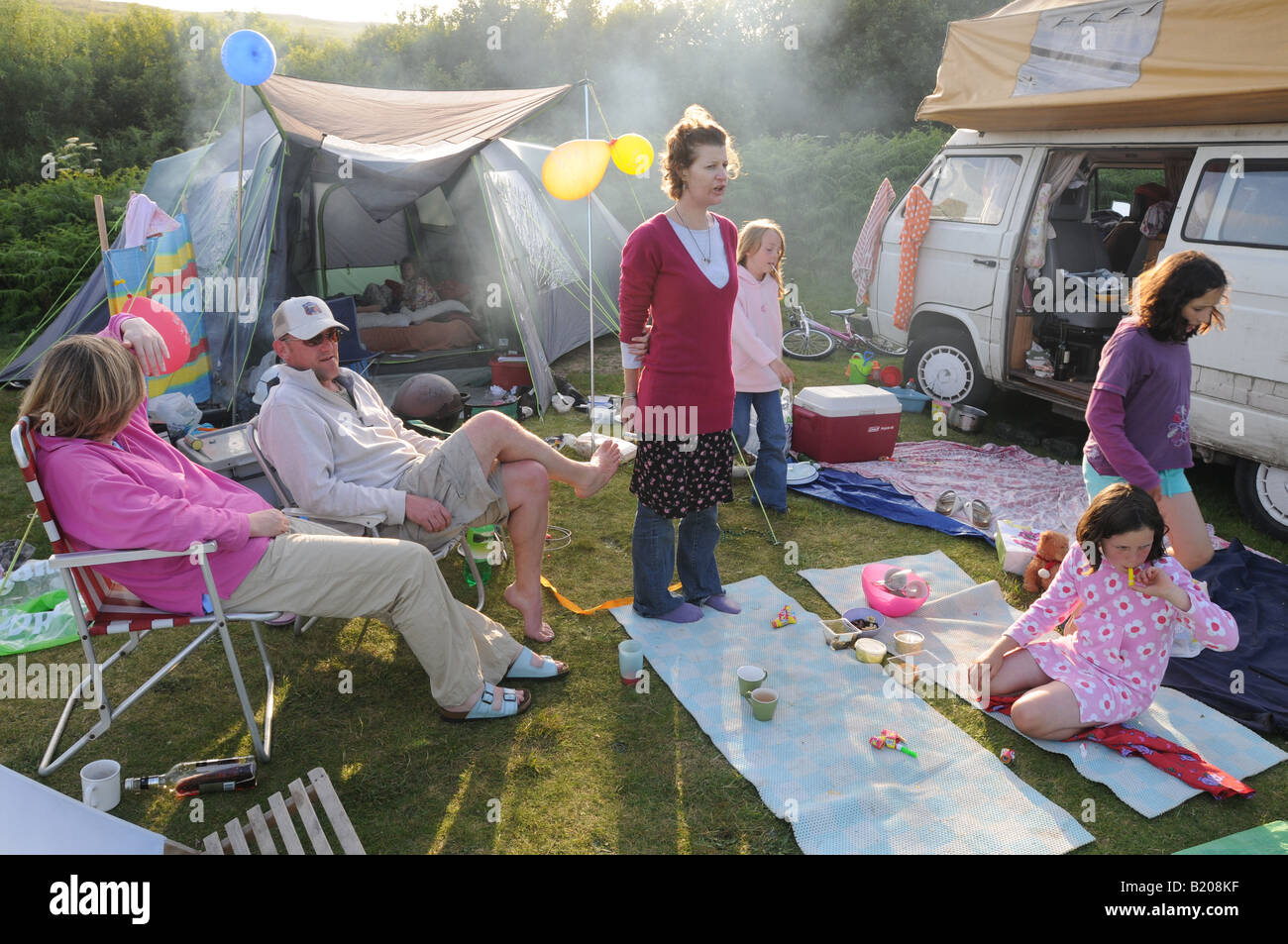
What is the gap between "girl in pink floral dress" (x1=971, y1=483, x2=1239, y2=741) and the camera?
2709mm

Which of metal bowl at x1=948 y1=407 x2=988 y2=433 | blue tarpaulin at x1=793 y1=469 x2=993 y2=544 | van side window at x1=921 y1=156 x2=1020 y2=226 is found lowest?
blue tarpaulin at x1=793 y1=469 x2=993 y2=544

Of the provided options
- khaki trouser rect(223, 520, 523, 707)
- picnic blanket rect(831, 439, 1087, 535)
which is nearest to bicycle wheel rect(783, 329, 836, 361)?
picnic blanket rect(831, 439, 1087, 535)

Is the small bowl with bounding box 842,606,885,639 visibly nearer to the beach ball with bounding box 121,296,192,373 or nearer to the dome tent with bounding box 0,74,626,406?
the dome tent with bounding box 0,74,626,406

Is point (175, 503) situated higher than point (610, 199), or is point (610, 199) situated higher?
point (610, 199)

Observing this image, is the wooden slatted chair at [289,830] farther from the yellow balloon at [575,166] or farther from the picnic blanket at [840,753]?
the yellow balloon at [575,166]

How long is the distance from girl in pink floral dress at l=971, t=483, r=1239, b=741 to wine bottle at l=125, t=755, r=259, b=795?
257 cm

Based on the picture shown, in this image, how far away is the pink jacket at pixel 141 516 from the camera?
2.46 metres

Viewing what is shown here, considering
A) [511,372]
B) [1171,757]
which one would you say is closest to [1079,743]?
[1171,757]

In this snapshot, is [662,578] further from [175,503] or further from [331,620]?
[175,503]

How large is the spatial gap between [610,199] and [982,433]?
6.81 m

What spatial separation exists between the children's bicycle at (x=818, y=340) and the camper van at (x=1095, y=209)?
1433mm

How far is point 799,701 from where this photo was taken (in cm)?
316

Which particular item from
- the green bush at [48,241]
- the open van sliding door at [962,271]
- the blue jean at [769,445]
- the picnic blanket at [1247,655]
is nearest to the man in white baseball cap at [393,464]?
the blue jean at [769,445]
